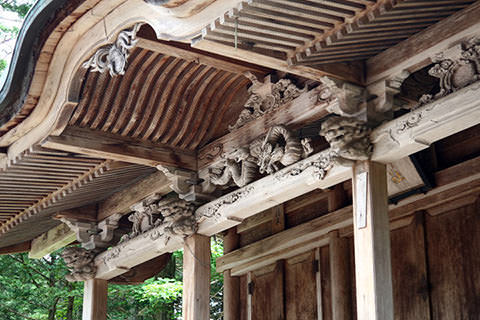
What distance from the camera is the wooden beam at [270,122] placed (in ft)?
18.9

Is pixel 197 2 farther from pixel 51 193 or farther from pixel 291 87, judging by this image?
pixel 51 193

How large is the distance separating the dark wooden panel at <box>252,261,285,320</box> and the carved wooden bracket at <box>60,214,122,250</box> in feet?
5.03

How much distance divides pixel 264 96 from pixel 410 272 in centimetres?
187

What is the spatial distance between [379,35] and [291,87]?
1.17 metres

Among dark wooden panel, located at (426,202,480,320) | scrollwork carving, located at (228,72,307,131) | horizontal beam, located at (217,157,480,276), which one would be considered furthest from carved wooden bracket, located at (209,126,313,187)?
dark wooden panel, located at (426,202,480,320)

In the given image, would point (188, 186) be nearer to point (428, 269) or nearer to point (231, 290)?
point (231, 290)

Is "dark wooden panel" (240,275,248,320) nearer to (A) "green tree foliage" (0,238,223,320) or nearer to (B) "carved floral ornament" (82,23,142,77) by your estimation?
(B) "carved floral ornament" (82,23,142,77)

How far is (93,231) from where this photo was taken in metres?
8.27

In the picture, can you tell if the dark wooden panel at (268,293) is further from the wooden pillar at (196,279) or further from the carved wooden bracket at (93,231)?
the carved wooden bracket at (93,231)

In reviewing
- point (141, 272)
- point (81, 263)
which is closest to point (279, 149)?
point (81, 263)

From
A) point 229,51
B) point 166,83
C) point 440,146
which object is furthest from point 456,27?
point 166,83

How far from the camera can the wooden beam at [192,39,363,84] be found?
15.4 ft

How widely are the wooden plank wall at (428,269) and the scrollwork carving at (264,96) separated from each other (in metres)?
1.43

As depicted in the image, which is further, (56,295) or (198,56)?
(56,295)
